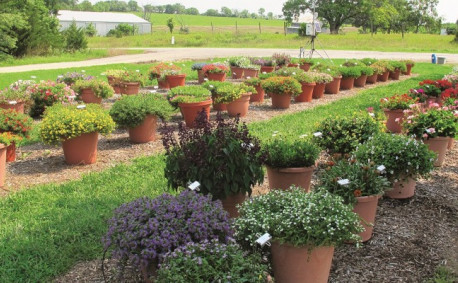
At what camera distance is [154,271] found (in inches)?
111

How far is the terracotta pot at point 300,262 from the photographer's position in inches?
117

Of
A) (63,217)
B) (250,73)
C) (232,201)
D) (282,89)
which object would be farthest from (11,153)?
(250,73)

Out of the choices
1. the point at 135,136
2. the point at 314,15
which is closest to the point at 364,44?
the point at 314,15

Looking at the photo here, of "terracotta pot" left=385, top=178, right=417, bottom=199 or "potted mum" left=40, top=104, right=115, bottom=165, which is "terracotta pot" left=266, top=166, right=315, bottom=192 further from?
"potted mum" left=40, top=104, right=115, bottom=165

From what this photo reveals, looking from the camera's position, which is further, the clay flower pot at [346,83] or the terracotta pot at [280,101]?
the clay flower pot at [346,83]

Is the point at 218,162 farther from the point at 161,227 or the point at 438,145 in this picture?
the point at 438,145

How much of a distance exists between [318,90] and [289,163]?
7.53 meters

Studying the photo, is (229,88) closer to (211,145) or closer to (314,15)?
(211,145)

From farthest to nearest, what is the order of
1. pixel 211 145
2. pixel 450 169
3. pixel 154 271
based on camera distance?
pixel 450 169 → pixel 211 145 → pixel 154 271

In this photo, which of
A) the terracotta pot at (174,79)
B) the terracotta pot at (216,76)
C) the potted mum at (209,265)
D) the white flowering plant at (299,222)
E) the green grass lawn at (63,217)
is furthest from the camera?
the terracotta pot at (216,76)

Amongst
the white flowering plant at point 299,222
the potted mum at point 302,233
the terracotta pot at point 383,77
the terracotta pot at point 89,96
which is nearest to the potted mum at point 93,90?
the terracotta pot at point 89,96

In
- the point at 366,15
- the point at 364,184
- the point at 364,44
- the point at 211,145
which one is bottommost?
the point at 364,184

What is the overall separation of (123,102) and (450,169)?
4.96 m

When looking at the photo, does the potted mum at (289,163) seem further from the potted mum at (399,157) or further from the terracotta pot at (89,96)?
the terracotta pot at (89,96)
